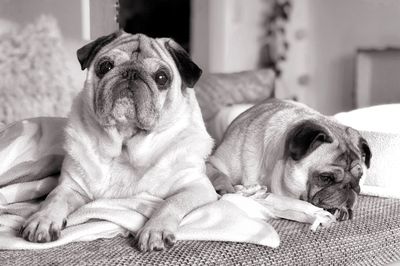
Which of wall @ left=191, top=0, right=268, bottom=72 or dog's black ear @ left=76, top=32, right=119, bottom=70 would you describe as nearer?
dog's black ear @ left=76, top=32, right=119, bottom=70

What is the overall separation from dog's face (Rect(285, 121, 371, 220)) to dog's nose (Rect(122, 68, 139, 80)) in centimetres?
58

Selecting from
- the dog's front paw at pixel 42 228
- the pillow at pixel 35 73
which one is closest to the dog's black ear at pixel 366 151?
the dog's front paw at pixel 42 228

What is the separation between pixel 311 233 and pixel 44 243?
724 mm

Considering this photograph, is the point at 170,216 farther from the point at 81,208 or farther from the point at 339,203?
the point at 339,203

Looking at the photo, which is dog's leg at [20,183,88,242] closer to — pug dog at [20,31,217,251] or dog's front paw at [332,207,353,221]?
pug dog at [20,31,217,251]

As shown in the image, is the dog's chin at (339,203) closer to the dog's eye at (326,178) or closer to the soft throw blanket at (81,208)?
the dog's eye at (326,178)

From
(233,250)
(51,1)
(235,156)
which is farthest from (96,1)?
(233,250)

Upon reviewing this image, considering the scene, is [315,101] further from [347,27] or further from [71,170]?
[71,170]

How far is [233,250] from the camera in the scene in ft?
4.73

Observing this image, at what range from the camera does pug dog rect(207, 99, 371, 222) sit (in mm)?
1895

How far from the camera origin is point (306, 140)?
1915mm

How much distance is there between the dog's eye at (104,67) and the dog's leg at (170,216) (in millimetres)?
450

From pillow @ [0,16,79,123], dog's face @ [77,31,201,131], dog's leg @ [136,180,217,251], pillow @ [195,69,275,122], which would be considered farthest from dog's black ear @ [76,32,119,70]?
pillow @ [0,16,79,123]

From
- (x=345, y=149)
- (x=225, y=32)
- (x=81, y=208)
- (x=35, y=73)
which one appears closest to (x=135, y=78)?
(x=81, y=208)
